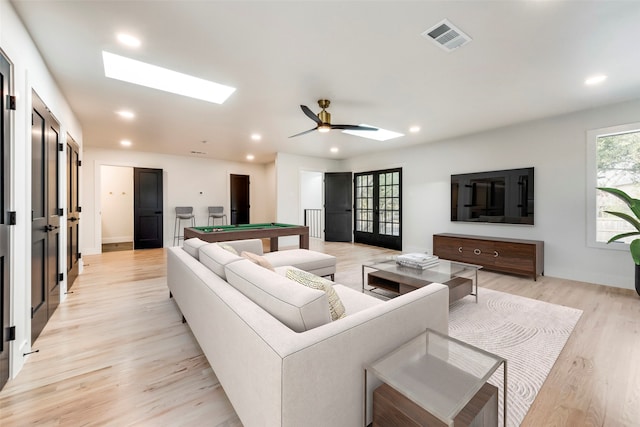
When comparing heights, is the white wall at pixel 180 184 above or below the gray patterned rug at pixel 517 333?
above

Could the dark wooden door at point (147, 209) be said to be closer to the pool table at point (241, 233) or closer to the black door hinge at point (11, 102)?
Answer: the pool table at point (241, 233)

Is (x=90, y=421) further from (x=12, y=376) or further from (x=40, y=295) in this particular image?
(x=40, y=295)

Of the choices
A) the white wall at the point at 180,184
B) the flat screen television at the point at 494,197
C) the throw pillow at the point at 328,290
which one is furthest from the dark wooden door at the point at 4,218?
the flat screen television at the point at 494,197

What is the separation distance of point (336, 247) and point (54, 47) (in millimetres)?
6058

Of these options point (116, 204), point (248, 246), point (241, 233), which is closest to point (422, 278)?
point (248, 246)

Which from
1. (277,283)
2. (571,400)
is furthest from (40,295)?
(571,400)

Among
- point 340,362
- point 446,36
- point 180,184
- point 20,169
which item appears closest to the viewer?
point 340,362

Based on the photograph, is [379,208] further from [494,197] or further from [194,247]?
[194,247]

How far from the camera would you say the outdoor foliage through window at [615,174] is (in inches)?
144

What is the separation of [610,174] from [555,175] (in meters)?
0.60

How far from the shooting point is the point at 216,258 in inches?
82.1

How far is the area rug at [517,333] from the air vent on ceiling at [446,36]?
2.58 m

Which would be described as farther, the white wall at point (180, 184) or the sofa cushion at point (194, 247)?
the white wall at point (180, 184)

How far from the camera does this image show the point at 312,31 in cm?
214
